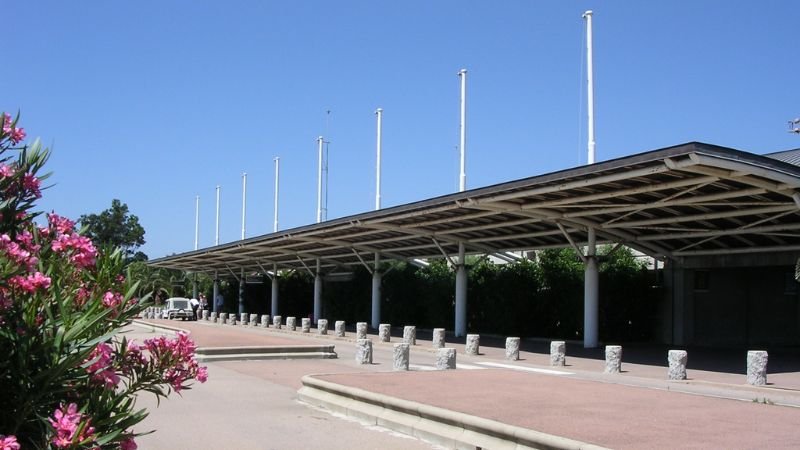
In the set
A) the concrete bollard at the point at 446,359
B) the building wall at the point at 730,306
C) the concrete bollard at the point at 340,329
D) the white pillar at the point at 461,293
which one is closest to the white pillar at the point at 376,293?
the concrete bollard at the point at 340,329

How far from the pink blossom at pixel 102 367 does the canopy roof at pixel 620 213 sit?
1543cm

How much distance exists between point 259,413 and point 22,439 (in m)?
9.27

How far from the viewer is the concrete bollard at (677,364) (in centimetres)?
1884

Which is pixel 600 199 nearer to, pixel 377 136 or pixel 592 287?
pixel 592 287

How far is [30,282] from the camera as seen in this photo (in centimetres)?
421

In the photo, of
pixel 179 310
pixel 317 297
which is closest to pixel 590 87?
pixel 317 297

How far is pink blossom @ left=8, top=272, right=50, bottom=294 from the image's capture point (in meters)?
4.20

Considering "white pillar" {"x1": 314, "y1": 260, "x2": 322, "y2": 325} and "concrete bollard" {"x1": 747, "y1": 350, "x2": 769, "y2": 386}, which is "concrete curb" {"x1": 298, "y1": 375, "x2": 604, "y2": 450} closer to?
"concrete bollard" {"x1": 747, "y1": 350, "x2": 769, "y2": 386}

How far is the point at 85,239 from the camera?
4.74 meters

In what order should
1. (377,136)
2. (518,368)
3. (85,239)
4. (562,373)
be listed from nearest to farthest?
1. (85,239)
2. (562,373)
3. (518,368)
4. (377,136)

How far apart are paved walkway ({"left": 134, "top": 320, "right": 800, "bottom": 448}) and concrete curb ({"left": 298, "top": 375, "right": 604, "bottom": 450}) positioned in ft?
1.44

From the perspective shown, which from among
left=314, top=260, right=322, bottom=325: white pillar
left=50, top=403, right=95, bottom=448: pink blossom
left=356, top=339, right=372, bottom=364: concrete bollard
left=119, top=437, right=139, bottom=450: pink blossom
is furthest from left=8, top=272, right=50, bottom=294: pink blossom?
left=314, top=260, right=322, bottom=325: white pillar

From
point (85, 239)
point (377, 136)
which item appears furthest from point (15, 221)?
point (377, 136)

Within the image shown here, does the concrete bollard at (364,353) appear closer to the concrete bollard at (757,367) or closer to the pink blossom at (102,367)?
the concrete bollard at (757,367)
